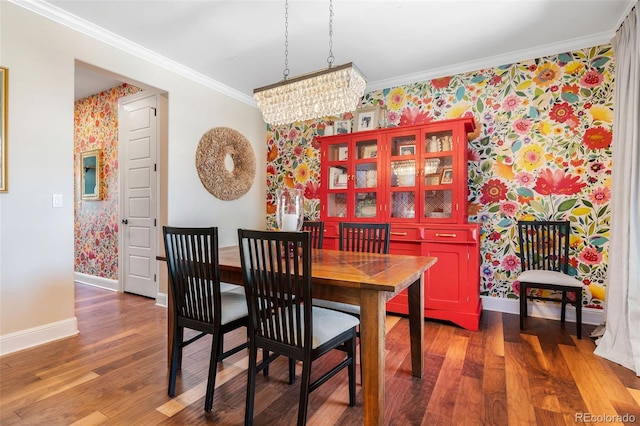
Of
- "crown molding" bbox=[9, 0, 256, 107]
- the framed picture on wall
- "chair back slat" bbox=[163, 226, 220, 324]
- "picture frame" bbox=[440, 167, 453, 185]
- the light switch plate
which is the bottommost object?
"chair back slat" bbox=[163, 226, 220, 324]

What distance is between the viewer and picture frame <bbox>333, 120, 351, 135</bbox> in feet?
13.0

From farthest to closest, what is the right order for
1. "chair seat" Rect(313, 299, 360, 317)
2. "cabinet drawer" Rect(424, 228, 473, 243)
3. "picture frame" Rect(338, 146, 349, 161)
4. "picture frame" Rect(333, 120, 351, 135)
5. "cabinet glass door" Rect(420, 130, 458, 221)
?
"picture frame" Rect(333, 120, 351, 135), "picture frame" Rect(338, 146, 349, 161), "cabinet glass door" Rect(420, 130, 458, 221), "cabinet drawer" Rect(424, 228, 473, 243), "chair seat" Rect(313, 299, 360, 317)

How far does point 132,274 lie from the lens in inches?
155

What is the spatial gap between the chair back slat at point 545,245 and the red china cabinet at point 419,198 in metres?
0.49

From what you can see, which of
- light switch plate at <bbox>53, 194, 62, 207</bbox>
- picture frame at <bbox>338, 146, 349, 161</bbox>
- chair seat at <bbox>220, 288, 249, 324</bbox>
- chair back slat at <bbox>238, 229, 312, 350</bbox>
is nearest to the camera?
chair back slat at <bbox>238, 229, 312, 350</bbox>

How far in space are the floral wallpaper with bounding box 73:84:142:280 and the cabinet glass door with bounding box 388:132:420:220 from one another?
3.22m

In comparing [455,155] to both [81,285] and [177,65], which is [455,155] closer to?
[177,65]

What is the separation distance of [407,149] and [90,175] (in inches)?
167

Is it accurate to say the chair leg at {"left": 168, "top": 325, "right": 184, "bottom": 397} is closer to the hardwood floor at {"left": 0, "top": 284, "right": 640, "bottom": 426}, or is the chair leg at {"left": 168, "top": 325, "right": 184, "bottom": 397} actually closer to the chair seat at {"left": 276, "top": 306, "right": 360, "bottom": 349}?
the hardwood floor at {"left": 0, "top": 284, "right": 640, "bottom": 426}

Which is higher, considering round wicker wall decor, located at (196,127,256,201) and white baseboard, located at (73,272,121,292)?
round wicker wall decor, located at (196,127,256,201)

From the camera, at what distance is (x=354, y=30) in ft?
8.84

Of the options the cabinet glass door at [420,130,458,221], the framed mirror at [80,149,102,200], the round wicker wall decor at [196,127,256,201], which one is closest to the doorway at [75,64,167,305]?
the framed mirror at [80,149,102,200]

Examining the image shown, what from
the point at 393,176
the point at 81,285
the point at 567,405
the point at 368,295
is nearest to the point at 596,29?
the point at 393,176

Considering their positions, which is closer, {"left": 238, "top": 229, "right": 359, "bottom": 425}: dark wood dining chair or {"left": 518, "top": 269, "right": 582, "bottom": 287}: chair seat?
{"left": 238, "top": 229, "right": 359, "bottom": 425}: dark wood dining chair
